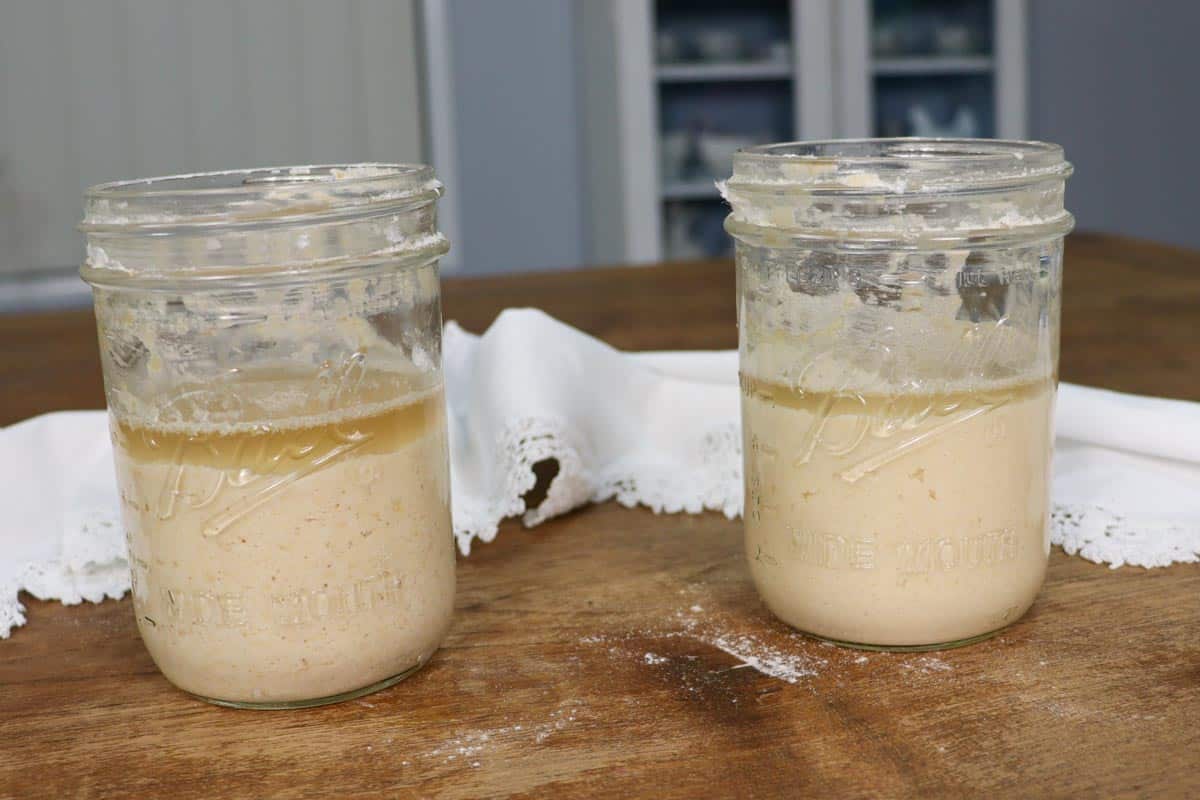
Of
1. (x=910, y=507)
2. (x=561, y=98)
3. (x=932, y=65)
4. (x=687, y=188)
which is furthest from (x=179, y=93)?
(x=910, y=507)

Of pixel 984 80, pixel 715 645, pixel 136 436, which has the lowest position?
pixel 715 645

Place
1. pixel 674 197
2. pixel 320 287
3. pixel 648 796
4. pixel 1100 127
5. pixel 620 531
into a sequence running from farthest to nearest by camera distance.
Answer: pixel 1100 127 < pixel 674 197 < pixel 620 531 < pixel 320 287 < pixel 648 796

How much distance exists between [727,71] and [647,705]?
2.70 meters

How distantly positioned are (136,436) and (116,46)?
2912 millimetres

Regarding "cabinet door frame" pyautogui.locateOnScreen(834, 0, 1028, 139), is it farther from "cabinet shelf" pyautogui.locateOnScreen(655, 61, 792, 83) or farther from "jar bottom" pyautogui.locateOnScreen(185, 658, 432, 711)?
"jar bottom" pyautogui.locateOnScreen(185, 658, 432, 711)

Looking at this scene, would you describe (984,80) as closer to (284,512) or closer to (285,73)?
(285,73)

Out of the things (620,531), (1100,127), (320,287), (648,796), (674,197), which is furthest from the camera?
(1100,127)

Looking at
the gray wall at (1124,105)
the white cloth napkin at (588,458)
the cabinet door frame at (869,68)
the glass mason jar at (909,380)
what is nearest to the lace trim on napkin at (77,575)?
the white cloth napkin at (588,458)

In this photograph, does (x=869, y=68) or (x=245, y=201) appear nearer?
(x=245, y=201)

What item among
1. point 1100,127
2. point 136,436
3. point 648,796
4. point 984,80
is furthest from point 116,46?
point 648,796

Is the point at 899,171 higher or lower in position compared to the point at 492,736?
higher

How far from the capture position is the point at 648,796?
490 millimetres

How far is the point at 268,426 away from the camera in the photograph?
0.58m

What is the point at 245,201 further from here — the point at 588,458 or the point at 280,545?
the point at 588,458
